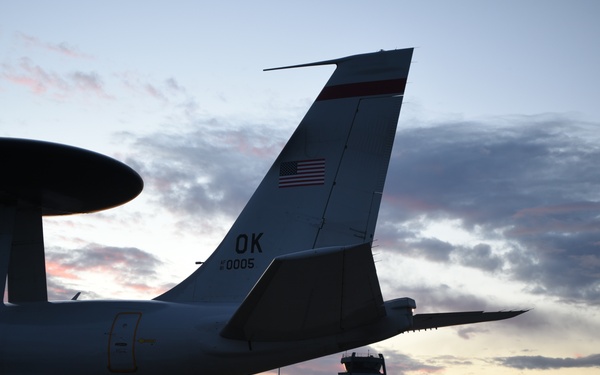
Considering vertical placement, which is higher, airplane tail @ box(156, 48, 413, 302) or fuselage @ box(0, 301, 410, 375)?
airplane tail @ box(156, 48, 413, 302)

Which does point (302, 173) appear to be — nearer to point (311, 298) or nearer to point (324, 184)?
point (324, 184)

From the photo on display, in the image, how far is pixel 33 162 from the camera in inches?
689

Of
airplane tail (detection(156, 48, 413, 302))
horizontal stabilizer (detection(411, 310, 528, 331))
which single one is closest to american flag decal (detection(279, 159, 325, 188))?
airplane tail (detection(156, 48, 413, 302))

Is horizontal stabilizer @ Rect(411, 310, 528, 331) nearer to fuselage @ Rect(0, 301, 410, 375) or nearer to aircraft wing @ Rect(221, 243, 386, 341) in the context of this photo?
fuselage @ Rect(0, 301, 410, 375)

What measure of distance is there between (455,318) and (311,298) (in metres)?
4.25

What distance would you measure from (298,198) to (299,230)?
0.75 metres

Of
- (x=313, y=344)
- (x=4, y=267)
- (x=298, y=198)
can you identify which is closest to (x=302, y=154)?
(x=298, y=198)

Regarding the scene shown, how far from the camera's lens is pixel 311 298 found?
498 inches

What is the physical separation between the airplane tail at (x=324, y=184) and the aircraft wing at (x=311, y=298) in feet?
8.06

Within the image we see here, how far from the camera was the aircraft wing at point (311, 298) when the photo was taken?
11.4 meters

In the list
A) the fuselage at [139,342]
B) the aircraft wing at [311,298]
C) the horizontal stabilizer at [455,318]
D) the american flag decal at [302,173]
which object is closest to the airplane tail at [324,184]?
the american flag decal at [302,173]

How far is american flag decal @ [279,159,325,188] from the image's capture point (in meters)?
16.9

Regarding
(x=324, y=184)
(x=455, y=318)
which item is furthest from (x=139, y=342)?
(x=455, y=318)

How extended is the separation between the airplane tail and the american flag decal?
22mm
